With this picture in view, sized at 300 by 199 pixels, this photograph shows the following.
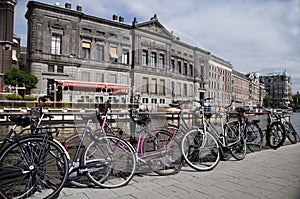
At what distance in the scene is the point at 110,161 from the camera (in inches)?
123

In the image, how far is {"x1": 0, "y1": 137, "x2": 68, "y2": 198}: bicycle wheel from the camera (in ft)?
8.10

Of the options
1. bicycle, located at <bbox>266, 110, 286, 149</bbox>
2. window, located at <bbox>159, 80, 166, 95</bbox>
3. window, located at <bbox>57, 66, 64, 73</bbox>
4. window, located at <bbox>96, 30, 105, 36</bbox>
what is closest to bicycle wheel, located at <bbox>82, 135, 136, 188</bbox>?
window, located at <bbox>159, 80, 166, 95</bbox>

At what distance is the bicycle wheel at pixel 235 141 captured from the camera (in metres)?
4.67

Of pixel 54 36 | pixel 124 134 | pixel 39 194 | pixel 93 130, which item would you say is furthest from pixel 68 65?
pixel 39 194

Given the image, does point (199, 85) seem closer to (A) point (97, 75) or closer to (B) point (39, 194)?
(A) point (97, 75)

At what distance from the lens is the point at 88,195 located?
2.73m

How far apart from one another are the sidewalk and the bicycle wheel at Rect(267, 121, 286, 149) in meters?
1.89

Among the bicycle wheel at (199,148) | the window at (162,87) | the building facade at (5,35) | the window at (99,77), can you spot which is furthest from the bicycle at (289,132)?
the building facade at (5,35)

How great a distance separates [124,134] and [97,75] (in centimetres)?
125

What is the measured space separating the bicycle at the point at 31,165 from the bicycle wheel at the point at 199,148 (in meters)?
1.97

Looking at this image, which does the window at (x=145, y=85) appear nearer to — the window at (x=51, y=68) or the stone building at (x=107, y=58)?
the stone building at (x=107, y=58)

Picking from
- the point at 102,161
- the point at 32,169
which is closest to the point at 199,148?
the point at 102,161

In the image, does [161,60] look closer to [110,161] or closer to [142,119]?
[142,119]

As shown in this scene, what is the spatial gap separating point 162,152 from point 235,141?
1944 millimetres
